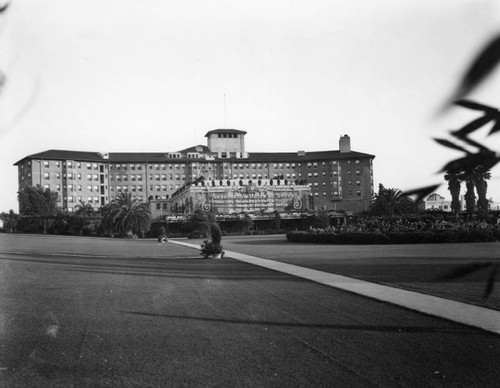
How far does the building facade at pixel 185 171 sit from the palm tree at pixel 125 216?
2339 inches

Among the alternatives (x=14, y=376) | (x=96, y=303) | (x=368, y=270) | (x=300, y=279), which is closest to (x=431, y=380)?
(x=14, y=376)

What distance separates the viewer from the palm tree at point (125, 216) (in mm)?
76500

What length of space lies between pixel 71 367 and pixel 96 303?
5822mm

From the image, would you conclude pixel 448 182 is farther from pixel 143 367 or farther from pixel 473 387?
pixel 143 367

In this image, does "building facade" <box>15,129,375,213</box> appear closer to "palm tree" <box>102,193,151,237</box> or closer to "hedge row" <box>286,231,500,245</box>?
"palm tree" <box>102,193,151,237</box>

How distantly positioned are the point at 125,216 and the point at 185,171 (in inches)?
2971

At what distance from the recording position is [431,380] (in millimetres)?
6199

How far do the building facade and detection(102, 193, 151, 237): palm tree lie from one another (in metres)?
59.4

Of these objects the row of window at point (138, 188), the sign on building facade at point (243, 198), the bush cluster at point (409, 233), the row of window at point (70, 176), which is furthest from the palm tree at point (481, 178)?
the row of window at point (138, 188)

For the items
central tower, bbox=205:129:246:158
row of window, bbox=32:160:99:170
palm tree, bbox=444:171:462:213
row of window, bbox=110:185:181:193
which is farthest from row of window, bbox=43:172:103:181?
palm tree, bbox=444:171:462:213

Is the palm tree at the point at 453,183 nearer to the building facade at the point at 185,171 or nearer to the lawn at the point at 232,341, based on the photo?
the lawn at the point at 232,341

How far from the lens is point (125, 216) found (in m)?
75.9

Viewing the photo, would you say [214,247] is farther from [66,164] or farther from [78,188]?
[66,164]

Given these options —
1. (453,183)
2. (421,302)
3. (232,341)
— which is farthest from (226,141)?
(453,183)
